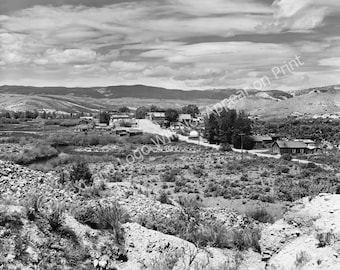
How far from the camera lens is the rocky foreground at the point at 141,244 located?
8.22m

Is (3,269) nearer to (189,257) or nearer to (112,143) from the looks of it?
(189,257)

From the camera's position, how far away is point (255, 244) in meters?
11.2

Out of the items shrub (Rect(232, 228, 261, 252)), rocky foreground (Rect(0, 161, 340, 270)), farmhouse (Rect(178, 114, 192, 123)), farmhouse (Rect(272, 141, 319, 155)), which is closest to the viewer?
rocky foreground (Rect(0, 161, 340, 270))

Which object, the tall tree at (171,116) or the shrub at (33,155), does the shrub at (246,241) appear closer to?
the shrub at (33,155)

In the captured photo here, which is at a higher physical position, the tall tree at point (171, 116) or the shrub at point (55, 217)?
the shrub at point (55, 217)

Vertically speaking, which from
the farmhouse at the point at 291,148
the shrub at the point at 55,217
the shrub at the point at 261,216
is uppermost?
the shrub at the point at 55,217

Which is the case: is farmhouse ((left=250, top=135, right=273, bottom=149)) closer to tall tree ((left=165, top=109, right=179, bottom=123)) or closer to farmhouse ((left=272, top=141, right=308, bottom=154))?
farmhouse ((left=272, top=141, right=308, bottom=154))

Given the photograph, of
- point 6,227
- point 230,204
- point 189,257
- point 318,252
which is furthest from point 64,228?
point 230,204

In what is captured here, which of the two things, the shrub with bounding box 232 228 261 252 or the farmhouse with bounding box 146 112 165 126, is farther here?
the farmhouse with bounding box 146 112 165 126

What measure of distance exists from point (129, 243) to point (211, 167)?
3058 centimetres

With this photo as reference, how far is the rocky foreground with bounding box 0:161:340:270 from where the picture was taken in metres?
8.22

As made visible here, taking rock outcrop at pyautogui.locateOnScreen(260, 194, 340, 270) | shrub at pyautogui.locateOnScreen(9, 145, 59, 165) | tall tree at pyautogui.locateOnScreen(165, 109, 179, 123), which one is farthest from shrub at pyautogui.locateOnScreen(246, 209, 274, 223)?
tall tree at pyautogui.locateOnScreen(165, 109, 179, 123)

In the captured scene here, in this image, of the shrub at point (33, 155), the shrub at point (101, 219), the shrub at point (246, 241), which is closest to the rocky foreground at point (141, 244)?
the shrub at point (101, 219)

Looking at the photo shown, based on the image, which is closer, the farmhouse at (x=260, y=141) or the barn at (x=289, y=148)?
the barn at (x=289, y=148)
